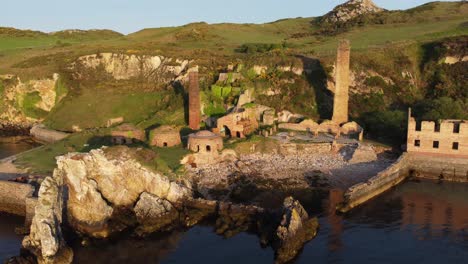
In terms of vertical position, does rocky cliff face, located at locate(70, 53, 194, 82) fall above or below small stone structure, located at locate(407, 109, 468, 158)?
above

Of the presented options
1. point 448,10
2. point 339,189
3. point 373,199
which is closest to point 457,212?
point 373,199

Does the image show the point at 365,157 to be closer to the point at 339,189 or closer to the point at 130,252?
the point at 339,189

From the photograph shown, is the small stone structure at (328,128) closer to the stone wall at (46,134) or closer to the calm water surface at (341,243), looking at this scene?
the calm water surface at (341,243)

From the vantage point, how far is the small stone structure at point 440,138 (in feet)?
141

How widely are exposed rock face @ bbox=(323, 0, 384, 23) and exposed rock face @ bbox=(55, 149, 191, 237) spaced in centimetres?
9345

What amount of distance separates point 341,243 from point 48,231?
18709 millimetres

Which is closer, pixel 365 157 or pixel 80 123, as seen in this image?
pixel 365 157

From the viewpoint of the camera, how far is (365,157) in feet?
147

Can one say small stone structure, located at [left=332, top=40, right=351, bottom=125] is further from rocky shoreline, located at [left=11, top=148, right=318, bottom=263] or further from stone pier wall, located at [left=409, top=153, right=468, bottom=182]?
rocky shoreline, located at [left=11, top=148, right=318, bottom=263]

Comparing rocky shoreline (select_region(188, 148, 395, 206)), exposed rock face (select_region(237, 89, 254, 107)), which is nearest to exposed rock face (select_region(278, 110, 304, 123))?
exposed rock face (select_region(237, 89, 254, 107))

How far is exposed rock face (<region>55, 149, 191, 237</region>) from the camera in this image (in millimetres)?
31375

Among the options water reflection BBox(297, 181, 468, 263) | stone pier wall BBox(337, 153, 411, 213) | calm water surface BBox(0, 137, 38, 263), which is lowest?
calm water surface BBox(0, 137, 38, 263)

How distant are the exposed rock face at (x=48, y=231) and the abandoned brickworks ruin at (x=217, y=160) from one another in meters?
0.08

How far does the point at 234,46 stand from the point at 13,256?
7011 cm
